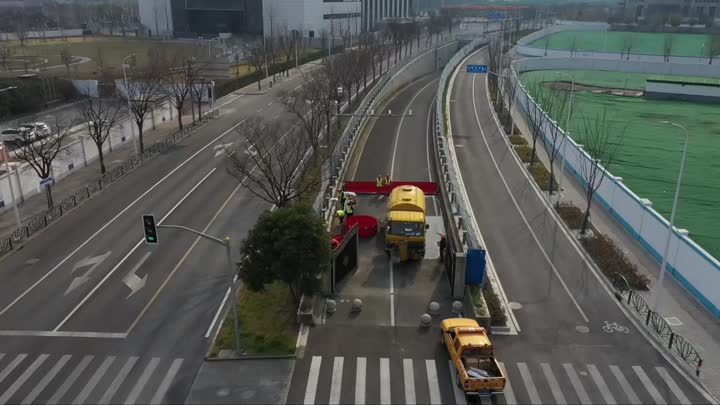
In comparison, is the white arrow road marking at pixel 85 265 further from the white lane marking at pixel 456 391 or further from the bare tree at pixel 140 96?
the bare tree at pixel 140 96

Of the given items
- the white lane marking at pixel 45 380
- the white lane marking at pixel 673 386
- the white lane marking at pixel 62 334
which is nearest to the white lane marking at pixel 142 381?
the white lane marking at pixel 62 334

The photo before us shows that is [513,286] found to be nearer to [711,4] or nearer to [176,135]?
[176,135]

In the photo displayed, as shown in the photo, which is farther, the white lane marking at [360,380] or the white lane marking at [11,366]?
the white lane marking at [11,366]

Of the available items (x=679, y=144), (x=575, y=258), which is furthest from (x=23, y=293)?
(x=679, y=144)

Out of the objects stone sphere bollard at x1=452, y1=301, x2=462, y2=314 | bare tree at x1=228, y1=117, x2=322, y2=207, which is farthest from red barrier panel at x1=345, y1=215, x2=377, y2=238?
stone sphere bollard at x1=452, y1=301, x2=462, y2=314

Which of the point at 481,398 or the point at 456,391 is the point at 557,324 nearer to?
the point at 481,398

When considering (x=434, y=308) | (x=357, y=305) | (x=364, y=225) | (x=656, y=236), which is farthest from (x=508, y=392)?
(x=656, y=236)
